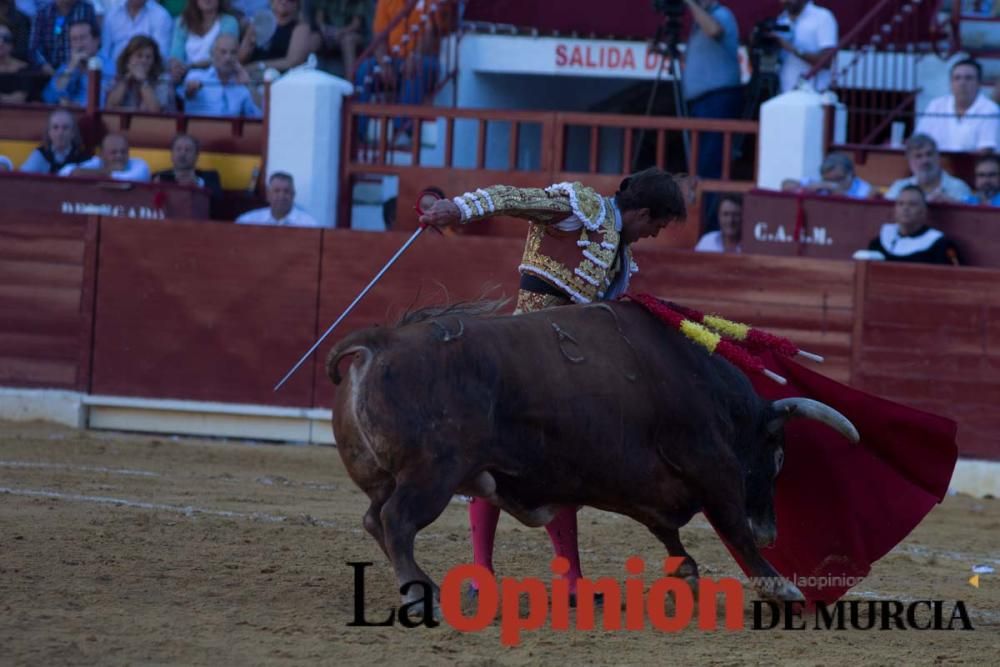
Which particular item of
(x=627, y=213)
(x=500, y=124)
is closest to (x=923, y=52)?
(x=500, y=124)

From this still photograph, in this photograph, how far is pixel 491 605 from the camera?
4.40 meters

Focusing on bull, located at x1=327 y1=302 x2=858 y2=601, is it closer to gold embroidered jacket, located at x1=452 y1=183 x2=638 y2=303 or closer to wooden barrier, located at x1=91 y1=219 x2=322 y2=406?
gold embroidered jacket, located at x1=452 y1=183 x2=638 y2=303

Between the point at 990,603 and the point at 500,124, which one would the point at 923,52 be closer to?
the point at 500,124

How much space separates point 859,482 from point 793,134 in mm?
4517

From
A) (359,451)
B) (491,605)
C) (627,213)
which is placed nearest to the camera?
(359,451)

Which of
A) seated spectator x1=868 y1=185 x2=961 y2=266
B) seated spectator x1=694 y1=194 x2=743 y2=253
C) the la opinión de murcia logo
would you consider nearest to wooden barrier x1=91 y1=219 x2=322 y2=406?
seated spectator x1=694 y1=194 x2=743 y2=253

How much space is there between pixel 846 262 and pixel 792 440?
3626 mm

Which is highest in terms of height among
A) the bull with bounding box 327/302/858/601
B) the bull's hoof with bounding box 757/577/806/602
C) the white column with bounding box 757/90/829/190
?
the white column with bounding box 757/90/829/190

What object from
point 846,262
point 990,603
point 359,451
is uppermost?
point 846,262

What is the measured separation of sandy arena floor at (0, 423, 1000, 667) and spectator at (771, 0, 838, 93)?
324cm

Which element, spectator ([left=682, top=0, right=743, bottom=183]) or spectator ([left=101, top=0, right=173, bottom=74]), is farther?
spectator ([left=101, top=0, right=173, bottom=74])

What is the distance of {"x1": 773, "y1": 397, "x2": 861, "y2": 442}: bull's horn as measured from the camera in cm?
468

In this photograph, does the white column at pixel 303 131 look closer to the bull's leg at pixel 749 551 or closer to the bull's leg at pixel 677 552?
the bull's leg at pixel 677 552

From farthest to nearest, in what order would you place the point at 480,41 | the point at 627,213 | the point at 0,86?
the point at 480,41 < the point at 0,86 < the point at 627,213
